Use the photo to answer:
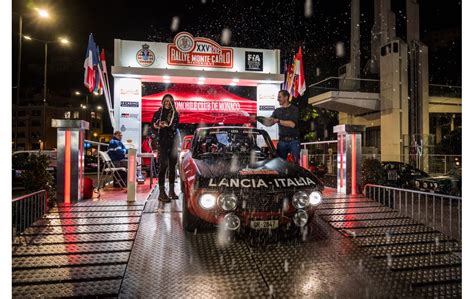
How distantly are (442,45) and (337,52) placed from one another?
697 centimetres

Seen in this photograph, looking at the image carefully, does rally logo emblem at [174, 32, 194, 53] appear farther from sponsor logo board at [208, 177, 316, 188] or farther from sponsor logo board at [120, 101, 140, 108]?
sponsor logo board at [208, 177, 316, 188]

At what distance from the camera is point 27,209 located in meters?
5.19

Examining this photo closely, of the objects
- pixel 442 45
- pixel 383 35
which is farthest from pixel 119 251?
pixel 442 45

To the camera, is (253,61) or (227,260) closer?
(227,260)

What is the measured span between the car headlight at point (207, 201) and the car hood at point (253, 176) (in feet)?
0.33

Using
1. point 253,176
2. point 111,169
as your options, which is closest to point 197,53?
point 111,169

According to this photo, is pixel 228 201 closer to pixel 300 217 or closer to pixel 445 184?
pixel 300 217

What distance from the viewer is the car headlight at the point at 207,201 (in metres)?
3.89

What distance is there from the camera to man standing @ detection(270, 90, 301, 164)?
586 centimetres

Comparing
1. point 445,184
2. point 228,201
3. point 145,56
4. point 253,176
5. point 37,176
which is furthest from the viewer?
point 145,56

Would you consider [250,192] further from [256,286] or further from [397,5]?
[397,5]

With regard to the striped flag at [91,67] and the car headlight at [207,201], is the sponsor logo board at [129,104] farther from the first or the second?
the car headlight at [207,201]

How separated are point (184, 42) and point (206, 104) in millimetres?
2427

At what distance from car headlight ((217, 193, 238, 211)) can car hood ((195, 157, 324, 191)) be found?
102 mm
